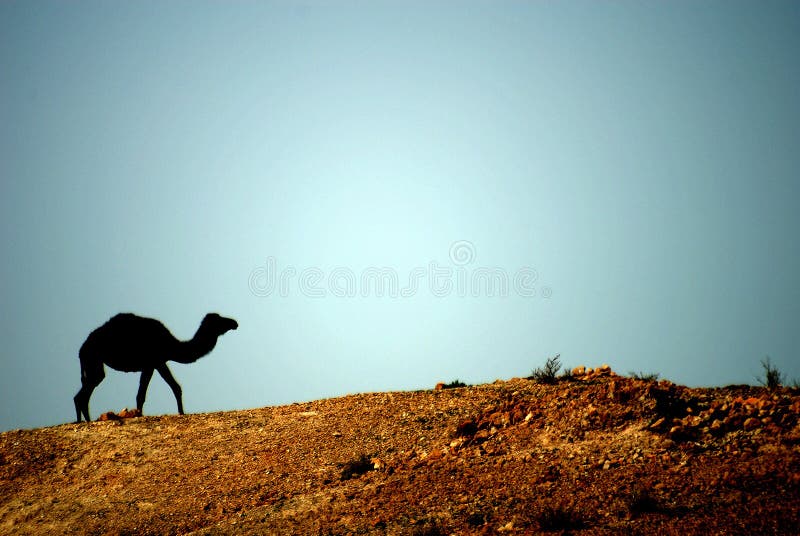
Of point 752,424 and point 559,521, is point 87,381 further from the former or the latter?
point 752,424

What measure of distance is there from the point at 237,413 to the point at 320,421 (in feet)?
10.8

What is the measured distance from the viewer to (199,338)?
24422 millimetres

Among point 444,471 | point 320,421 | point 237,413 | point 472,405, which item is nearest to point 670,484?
point 444,471

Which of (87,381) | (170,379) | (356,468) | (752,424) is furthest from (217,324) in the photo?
(752,424)

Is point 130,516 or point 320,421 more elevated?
point 320,421

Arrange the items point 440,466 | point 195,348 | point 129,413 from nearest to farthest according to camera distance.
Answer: point 440,466 < point 129,413 < point 195,348

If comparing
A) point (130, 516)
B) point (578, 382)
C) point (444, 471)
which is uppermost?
point (578, 382)

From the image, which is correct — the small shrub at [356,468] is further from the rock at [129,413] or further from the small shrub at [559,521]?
the rock at [129,413]

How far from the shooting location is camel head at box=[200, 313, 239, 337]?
81.2 feet

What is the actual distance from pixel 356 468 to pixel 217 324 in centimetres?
1162

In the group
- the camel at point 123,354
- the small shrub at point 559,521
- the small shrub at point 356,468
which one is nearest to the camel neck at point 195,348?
the camel at point 123,354

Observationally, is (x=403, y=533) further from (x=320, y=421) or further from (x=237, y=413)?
(x=237, y=413)

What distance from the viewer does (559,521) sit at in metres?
11.1

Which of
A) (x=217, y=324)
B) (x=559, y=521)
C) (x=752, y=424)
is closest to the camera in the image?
(x=559, y=521)
